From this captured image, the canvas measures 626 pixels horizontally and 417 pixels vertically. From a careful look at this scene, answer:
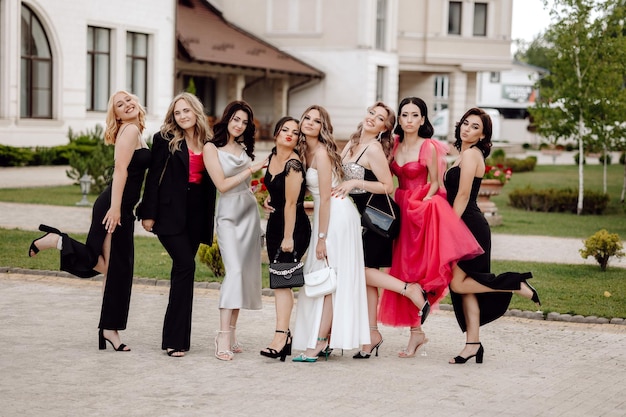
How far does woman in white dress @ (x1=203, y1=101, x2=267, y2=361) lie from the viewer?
8320 mm

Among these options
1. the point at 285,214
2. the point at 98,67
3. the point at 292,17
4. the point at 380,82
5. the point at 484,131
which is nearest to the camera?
the point at 285,214

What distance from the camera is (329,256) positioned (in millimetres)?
8281

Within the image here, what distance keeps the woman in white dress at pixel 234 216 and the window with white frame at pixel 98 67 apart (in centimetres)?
2760

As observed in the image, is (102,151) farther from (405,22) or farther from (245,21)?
(405,22)

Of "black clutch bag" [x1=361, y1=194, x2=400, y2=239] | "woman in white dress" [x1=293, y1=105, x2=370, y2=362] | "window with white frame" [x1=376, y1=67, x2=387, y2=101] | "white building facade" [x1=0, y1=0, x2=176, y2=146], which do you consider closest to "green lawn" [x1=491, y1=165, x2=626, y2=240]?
"black clutch bag" [x1=361, y1=194, x2=400, y2=239]

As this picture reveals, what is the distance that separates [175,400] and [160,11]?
31675mm

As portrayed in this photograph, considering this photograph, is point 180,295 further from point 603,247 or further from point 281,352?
point 603,247

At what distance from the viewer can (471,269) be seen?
8.34 m

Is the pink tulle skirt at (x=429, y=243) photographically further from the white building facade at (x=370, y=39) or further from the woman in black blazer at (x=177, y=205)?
the white building facade at (x=370, y=39)

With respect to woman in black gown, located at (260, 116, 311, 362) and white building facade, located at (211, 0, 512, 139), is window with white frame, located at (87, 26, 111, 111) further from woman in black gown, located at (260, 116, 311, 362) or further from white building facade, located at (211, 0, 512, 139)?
woman in black gown, located at (260, 116, 311, 362)

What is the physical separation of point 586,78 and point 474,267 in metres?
17.2

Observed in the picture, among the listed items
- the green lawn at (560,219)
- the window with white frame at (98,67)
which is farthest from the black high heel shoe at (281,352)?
the window with white frame at (98,67)

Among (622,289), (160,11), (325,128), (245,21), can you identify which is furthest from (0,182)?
(245,21)

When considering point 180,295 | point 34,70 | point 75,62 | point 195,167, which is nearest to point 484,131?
point 195,167
